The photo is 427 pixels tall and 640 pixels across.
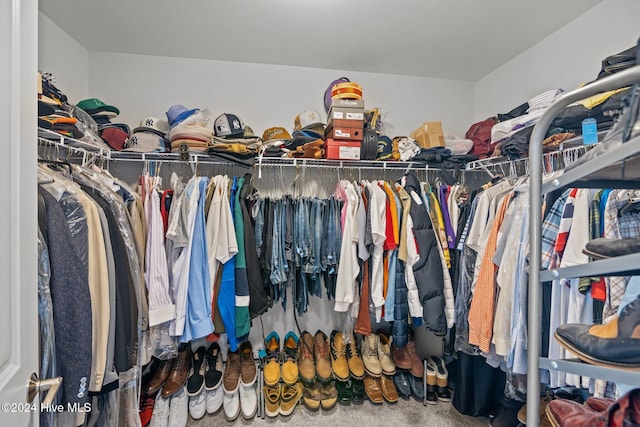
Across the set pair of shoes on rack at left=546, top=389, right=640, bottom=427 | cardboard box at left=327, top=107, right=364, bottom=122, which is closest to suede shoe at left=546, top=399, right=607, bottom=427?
pair of shoes on rack at left=546, top=389, right=640, bottom=427

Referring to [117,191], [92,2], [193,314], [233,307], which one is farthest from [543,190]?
[92,2]

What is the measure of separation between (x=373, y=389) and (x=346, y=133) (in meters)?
1.73

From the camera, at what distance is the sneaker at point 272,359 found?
182 cm

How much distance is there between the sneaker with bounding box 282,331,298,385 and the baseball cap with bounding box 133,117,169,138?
1728 mm

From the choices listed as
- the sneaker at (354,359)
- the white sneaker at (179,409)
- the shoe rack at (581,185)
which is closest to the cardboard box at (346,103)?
the shoe rack at (581,185)

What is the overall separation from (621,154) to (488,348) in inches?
50.0

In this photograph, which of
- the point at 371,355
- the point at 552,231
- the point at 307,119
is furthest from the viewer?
the point at 307,119

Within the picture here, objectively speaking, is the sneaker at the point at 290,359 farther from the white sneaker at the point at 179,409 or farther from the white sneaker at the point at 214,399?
the white sneaker at the point at 179,409

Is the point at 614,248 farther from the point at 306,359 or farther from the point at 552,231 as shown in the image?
the point at 306,359

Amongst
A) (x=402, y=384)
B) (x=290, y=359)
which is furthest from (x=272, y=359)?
(x=402, y=384)

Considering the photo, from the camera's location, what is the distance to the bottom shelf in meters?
0.42

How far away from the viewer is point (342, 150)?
184 cm

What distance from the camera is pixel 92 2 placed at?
155cm

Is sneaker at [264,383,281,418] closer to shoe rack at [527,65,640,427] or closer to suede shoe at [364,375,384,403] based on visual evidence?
suede shoe at [364,375,384,403]
